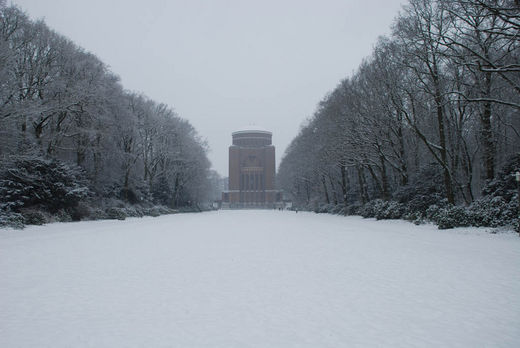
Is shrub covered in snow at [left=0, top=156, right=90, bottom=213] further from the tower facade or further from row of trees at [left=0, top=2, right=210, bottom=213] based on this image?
the tower facade

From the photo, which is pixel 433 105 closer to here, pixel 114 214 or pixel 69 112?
pixel 69 112

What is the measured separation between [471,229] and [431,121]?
37.0ft

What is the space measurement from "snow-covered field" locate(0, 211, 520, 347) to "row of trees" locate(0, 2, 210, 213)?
1120cm

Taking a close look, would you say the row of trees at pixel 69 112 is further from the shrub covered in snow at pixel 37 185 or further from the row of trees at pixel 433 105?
the row of trees at pixel 433 105

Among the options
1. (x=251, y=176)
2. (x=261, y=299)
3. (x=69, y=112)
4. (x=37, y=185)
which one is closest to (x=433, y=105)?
(x=261, y=299)

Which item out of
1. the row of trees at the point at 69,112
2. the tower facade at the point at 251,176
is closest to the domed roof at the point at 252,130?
the tower facade at the point at 251,176

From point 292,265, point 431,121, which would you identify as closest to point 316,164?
point 431,121

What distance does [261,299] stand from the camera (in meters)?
5.07

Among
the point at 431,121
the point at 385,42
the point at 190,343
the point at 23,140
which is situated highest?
the point at 385,42

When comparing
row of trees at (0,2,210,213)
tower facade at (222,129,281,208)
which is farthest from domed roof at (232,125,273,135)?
row of trees at (0,2,210,213)

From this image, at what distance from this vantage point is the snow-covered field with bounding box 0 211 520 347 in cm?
370

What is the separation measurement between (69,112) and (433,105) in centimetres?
2289

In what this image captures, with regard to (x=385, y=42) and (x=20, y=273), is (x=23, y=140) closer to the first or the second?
(x=20, y=273)

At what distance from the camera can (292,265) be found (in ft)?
25.3
